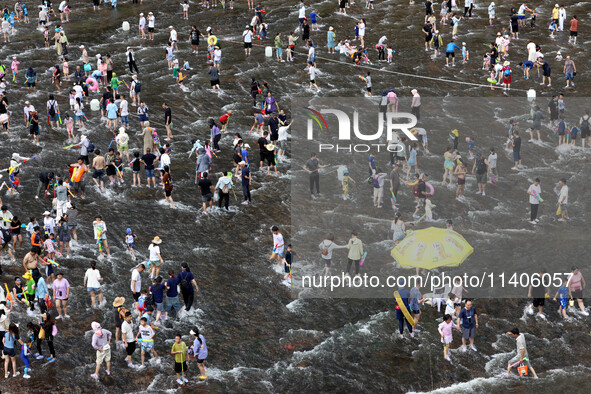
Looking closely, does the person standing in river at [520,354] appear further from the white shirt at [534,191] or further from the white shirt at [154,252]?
the white shirt at [154,252]

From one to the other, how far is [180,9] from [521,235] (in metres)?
29.8

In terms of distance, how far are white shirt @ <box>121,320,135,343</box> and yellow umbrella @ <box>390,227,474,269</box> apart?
9.54 metres

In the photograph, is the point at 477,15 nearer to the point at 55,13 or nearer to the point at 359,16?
the point at 359,16

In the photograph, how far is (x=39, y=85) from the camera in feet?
143

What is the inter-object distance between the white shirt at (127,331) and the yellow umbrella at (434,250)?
9536 millimetres

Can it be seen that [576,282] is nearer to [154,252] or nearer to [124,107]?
[154,252]

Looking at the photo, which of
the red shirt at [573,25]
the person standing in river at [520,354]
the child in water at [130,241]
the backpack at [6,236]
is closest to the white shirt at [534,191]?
the person standing in river at [520,354]

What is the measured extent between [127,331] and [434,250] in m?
10.2

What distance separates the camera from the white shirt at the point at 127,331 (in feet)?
80.9

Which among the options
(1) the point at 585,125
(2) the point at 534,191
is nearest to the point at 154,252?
(2) the point at 534,191

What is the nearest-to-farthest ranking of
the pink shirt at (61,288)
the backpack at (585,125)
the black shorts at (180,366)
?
the black shorts at (180,366) < the pink shirt at (61,288) < the backpack at (585,125)

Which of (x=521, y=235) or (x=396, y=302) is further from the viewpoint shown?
(x=521, y=235)

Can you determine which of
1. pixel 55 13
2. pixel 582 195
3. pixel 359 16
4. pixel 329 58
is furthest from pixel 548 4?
pixel 55 13

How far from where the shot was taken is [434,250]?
2845 cm
